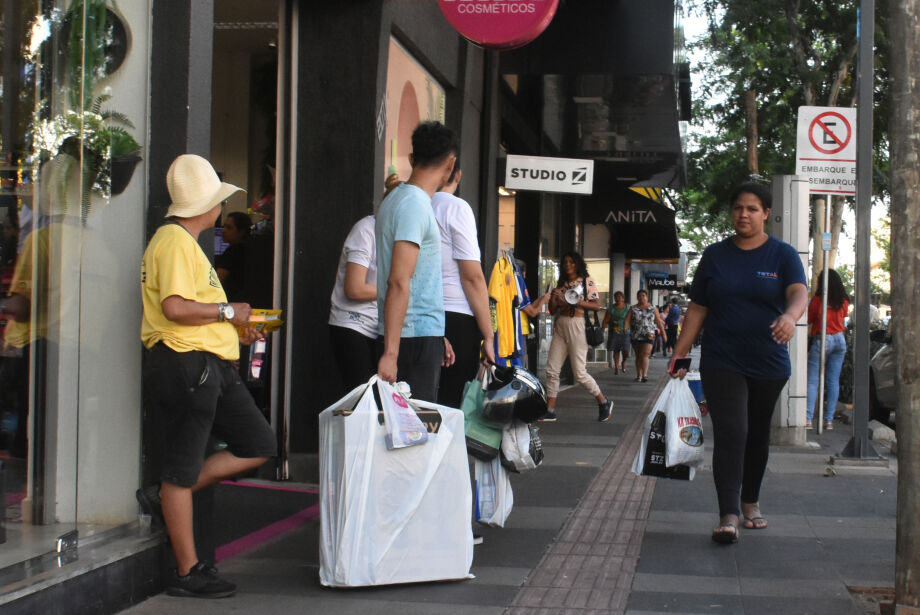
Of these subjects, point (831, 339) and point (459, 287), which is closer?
point (459, 287)

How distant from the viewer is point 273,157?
7.98 metres

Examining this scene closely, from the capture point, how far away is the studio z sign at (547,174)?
1200cm

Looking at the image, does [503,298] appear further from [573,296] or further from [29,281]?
[29,281]

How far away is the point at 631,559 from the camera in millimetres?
5555

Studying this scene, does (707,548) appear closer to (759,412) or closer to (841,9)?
(759,412)

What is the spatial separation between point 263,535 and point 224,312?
6.07 ft

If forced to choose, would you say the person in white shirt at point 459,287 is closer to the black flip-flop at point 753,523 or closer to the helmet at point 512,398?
the helmet at point 512,398

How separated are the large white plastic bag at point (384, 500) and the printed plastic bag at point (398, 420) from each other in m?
0.04

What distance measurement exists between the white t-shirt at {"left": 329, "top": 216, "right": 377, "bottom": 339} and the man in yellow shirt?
168cm

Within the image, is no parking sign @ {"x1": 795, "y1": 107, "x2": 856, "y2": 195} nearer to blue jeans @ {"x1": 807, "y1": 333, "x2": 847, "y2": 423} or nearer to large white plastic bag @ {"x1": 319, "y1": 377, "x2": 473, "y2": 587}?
blue jeans @ {"x1": 807, "y1": 333, "x2": 847, "y2": 423}

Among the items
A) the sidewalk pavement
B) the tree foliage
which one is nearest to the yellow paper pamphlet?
the sidewalk pavement

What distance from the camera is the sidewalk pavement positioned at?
15.4 ft

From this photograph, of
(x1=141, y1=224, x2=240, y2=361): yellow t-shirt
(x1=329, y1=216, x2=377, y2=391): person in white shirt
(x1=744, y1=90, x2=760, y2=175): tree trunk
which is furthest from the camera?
(x1=744, y1=90, x2=760, y2=175): tree trunk

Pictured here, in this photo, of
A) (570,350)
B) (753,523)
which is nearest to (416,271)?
(753,523)
